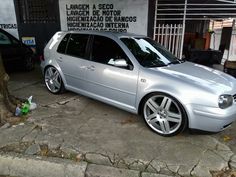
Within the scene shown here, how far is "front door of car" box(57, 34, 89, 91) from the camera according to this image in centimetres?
467

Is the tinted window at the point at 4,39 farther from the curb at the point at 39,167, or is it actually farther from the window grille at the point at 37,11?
the curb at the point at 39,167

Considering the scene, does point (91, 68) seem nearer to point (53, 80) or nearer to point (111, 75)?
point (111, 75)

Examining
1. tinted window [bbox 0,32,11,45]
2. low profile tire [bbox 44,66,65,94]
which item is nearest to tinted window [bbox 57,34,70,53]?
low profile tire [bbox 44,66,65,94]

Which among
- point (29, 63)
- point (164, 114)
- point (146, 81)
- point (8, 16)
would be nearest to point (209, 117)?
point (164, 114)

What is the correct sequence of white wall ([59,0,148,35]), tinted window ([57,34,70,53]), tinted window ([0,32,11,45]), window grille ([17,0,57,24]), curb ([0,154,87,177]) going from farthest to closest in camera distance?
window grille ([17,0,57,24]), white wall ([59,0,148,35]), tinted window ([0,32,11,45]), tinted window ([57,34,70,53]), curb ([0,154,87,177])

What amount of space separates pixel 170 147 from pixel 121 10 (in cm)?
615

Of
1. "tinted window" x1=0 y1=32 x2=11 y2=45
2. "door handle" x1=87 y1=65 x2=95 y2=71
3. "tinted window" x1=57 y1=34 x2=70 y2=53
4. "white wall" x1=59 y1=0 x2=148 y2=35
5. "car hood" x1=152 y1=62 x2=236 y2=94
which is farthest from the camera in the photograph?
"white wall" x1=59 y1=0 x2=148 y2=35

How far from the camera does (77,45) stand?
485 centimetres

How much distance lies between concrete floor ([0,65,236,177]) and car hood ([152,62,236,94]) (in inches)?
32.5

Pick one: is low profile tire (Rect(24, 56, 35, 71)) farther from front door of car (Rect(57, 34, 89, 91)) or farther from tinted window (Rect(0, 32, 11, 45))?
front door of car (Rect(57, 34, 89, 91))

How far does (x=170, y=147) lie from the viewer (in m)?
3.37

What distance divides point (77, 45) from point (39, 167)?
263cm

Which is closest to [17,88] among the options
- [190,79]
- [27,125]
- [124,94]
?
[27,125]

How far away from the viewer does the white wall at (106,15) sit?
8227 mm
